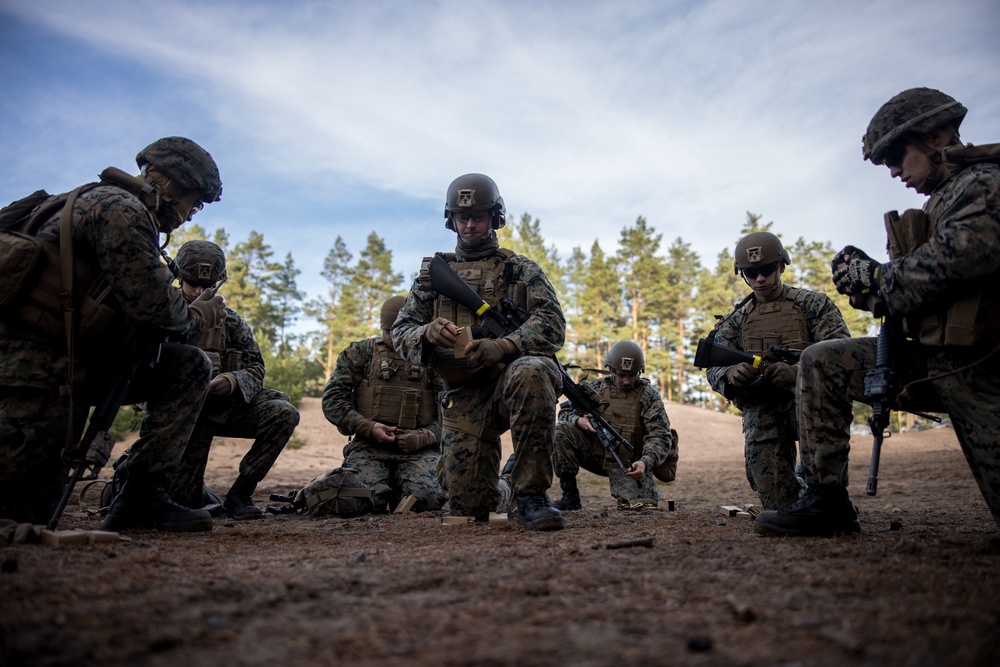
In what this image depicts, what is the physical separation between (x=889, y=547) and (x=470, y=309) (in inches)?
124

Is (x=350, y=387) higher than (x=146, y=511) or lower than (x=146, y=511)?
higher

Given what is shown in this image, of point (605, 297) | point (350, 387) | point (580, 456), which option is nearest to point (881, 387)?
point (580, 456)

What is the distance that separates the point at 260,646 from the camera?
5.41 feet

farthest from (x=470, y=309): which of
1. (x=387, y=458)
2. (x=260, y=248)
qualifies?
(x=260, y=248)

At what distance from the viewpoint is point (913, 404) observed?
12.1 feet

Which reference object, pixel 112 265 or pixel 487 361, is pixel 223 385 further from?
pixel 487 361

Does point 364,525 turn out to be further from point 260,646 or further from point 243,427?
point 260,646

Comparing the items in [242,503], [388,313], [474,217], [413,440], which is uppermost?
[474,217]

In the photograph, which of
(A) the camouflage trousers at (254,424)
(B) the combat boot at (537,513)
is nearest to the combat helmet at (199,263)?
(A) the camouflage trousers at (254,424)

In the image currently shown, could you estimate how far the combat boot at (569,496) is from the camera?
7340 mm

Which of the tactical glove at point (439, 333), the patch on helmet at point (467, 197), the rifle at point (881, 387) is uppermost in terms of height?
the patch on helmet at point (467, 197)

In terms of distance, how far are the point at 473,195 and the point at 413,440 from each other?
3095 mm

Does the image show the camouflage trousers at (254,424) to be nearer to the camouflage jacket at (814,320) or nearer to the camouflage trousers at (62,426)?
the camouflage trousers at (62,426)

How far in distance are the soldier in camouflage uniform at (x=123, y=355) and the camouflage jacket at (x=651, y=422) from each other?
434 centimetres
